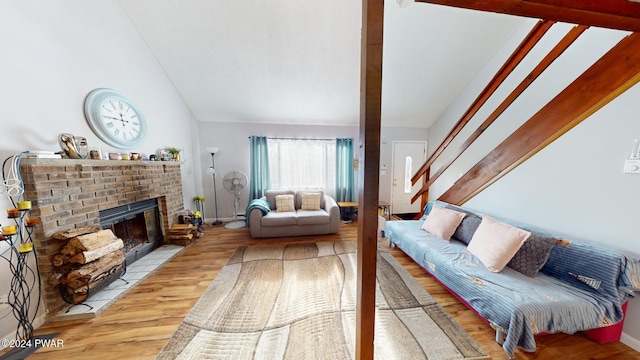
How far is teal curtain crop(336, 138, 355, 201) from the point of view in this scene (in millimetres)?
4320

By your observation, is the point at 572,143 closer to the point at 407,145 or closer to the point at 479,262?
the point at 479,262

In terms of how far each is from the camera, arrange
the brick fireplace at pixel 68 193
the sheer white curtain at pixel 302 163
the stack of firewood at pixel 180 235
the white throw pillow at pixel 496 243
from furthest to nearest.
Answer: the sheer white curtain at pixel 302 163, the stack of firewood at pixel 180 235, the white throw pillow at pixel 496 243, the brick fireplace at pixel 68 193

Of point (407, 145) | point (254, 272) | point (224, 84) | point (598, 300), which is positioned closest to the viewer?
point (598, 300)

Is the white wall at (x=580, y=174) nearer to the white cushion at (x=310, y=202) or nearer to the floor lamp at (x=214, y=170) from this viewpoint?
the white cushion at (x=310, y=202)

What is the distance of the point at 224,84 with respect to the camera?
315cm

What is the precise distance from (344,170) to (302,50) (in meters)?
2.47

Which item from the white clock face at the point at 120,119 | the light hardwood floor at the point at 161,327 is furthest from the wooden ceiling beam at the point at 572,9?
the white clock face at the point at 120,119

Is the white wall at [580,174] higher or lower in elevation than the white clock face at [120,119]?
Result: lower

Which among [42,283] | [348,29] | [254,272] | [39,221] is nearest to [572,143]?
[348,29]

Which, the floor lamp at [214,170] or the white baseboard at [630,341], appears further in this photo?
the floor lamp at [214,170]

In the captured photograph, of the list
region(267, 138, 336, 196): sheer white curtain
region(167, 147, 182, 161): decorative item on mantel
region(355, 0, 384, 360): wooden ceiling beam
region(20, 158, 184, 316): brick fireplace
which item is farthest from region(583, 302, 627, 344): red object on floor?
region(167, 147, 182, 161): decorative item on mantel

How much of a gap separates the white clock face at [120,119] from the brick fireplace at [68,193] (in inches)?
13.6

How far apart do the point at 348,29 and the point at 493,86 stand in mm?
1785

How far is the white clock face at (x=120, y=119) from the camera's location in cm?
207
